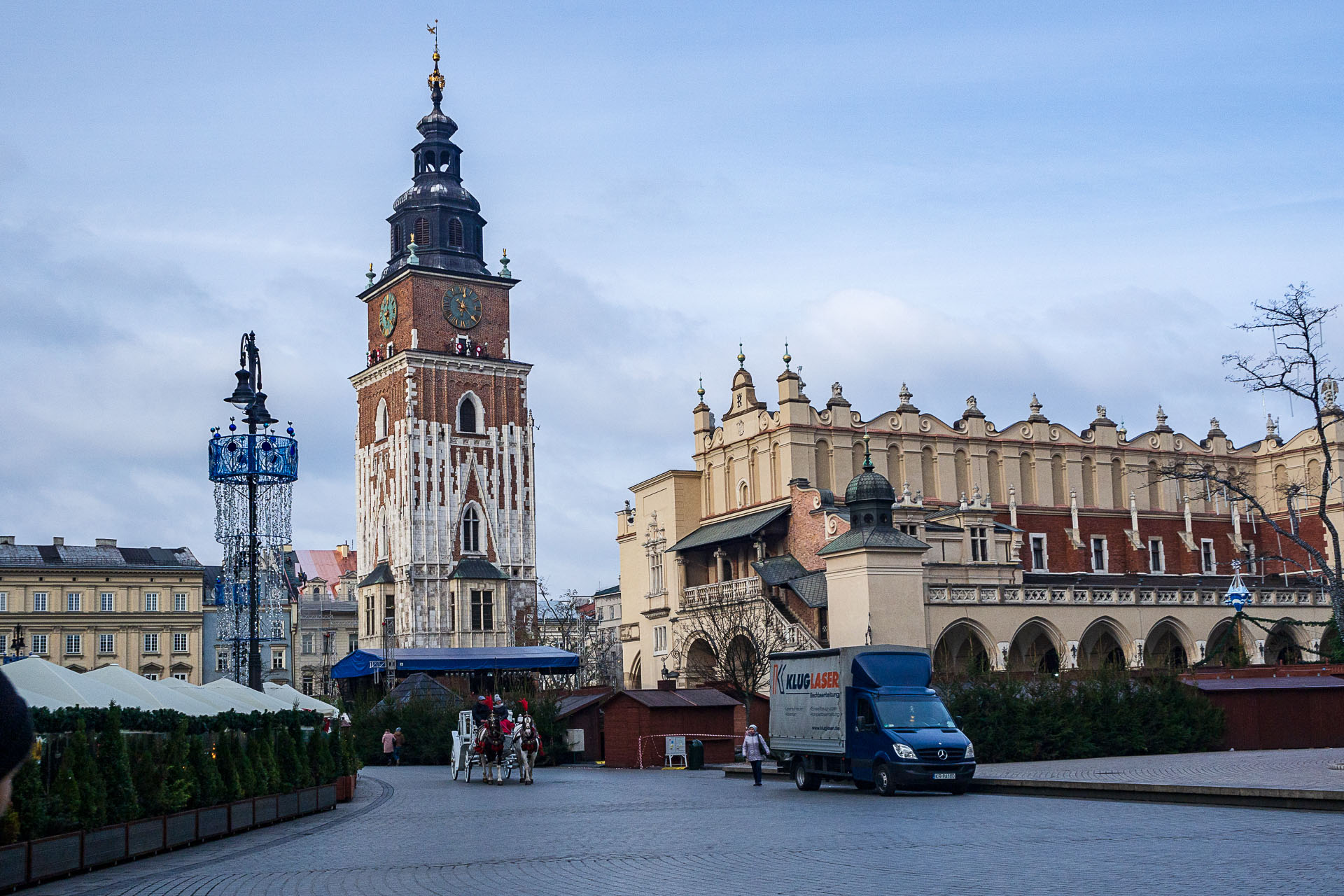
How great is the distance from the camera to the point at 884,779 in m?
26.5

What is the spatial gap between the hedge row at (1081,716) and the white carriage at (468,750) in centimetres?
1034

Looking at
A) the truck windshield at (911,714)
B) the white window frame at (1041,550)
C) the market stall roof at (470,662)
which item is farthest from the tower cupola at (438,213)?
the truck windshield at (911,714)

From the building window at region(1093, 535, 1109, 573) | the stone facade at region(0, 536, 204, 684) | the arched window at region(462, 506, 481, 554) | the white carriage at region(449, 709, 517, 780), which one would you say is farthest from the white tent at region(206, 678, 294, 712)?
the stone facade at region(0, 536, 204, 684)

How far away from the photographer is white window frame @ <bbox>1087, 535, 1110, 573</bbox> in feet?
220

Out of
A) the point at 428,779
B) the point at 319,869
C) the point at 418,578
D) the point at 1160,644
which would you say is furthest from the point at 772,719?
the point at 418,578

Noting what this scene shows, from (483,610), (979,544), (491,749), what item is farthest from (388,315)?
(491,749)

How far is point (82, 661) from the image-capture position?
90062 mm

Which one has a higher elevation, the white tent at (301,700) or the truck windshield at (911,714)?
the white tent at (301,700)

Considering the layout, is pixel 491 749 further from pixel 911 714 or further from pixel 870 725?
pixel 911 714

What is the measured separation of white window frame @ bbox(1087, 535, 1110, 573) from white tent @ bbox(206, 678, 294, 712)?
45.2 metres

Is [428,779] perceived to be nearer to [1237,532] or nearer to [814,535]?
[814,535]

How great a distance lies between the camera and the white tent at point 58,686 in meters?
18.9

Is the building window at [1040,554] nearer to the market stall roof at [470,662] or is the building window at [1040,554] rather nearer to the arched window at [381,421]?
the market stall roof at [470,662]

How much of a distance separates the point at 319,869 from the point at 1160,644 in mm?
50793
